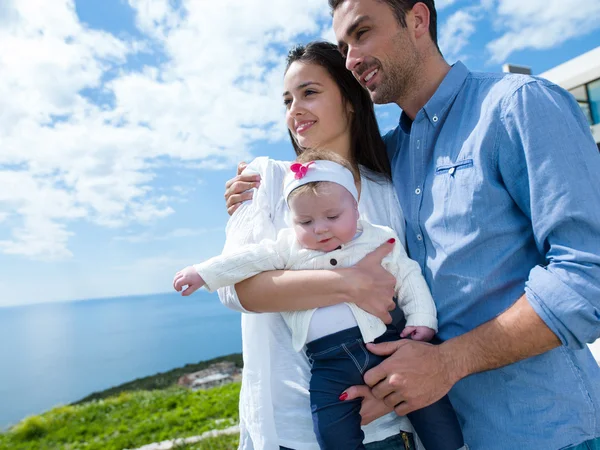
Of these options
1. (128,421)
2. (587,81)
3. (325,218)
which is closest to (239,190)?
(325,218)

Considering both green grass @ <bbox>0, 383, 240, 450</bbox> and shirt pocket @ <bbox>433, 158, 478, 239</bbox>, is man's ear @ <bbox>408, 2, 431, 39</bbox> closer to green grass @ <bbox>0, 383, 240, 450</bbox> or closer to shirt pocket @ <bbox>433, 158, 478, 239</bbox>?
shirt pocket @ <bbox>433, 158, 478, 239</bbox>

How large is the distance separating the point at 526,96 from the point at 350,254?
39.3 inches

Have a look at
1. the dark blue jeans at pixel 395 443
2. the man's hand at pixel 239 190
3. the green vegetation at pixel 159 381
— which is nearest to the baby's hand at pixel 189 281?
the man's hand at pixel 239 190

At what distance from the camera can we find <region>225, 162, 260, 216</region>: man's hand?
2.51 metres

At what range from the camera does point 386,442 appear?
212 centimetres

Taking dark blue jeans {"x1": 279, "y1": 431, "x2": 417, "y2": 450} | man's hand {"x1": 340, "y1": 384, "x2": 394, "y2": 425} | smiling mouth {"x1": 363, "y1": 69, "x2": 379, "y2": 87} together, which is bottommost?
dark blue jeans {"x1": 279, "y1": 431, "x2": 417, "y2": 450}

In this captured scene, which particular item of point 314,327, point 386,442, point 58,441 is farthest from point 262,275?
point 58,441

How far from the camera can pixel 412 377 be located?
6.35 feet

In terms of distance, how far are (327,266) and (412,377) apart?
2.06 feet

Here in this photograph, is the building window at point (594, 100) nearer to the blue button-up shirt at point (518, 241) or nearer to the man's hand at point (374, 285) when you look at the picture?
the blue button-up shirt at point (518, 241)

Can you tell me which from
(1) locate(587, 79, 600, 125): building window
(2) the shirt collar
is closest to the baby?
(2) the shirt collar

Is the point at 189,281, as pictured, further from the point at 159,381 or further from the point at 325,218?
the point at 159,381

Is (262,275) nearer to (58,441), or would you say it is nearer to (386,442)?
(386,442)

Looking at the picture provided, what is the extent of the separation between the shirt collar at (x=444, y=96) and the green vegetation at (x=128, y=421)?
7.18 metres
